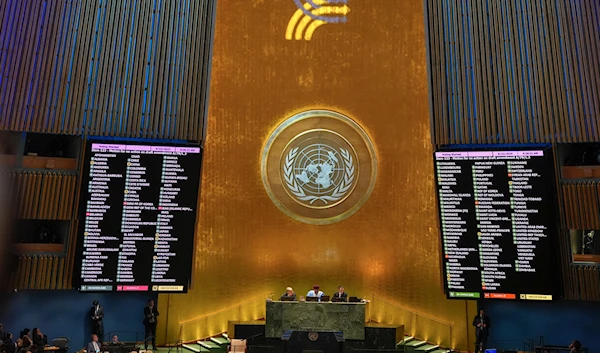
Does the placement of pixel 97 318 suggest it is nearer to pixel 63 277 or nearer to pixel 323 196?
pixel 63 277

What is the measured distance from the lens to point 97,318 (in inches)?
420

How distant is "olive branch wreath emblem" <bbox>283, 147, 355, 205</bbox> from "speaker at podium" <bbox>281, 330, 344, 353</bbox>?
3.12m

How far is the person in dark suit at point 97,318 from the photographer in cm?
1069

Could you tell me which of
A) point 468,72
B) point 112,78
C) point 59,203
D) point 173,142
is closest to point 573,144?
point 468,72

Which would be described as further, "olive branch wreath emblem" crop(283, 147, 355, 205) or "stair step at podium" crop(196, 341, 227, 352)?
"olive branch wreath emblem" crop(283, 147, 355, 205)

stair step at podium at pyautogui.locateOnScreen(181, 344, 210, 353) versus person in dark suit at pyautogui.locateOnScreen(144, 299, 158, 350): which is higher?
person in dark suit at pyautogui.locateOnScreen(144, 299, 158, 350)

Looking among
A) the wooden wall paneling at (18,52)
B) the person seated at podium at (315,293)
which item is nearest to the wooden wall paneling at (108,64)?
the wooden wall paneling at (18,52)

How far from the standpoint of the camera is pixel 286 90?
1244 centimetres

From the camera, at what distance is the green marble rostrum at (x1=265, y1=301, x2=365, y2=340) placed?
1061 centimetres

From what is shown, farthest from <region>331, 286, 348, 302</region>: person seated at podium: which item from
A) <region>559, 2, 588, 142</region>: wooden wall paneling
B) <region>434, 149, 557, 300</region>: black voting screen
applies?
<region>559, 2, 588, 142</region>: wooden wall paneling

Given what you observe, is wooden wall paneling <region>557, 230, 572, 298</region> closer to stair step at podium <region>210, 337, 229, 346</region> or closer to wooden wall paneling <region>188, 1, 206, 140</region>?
stair step at podium <region>210, 337, 229, 346</region>

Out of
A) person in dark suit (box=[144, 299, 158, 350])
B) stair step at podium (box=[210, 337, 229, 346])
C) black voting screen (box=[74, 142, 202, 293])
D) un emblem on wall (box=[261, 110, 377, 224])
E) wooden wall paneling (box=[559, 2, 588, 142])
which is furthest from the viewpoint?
un emblem on wall (box=[261, 110, 377, 224])

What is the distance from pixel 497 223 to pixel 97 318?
8.23 m

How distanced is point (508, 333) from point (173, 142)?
8164 millimetres
